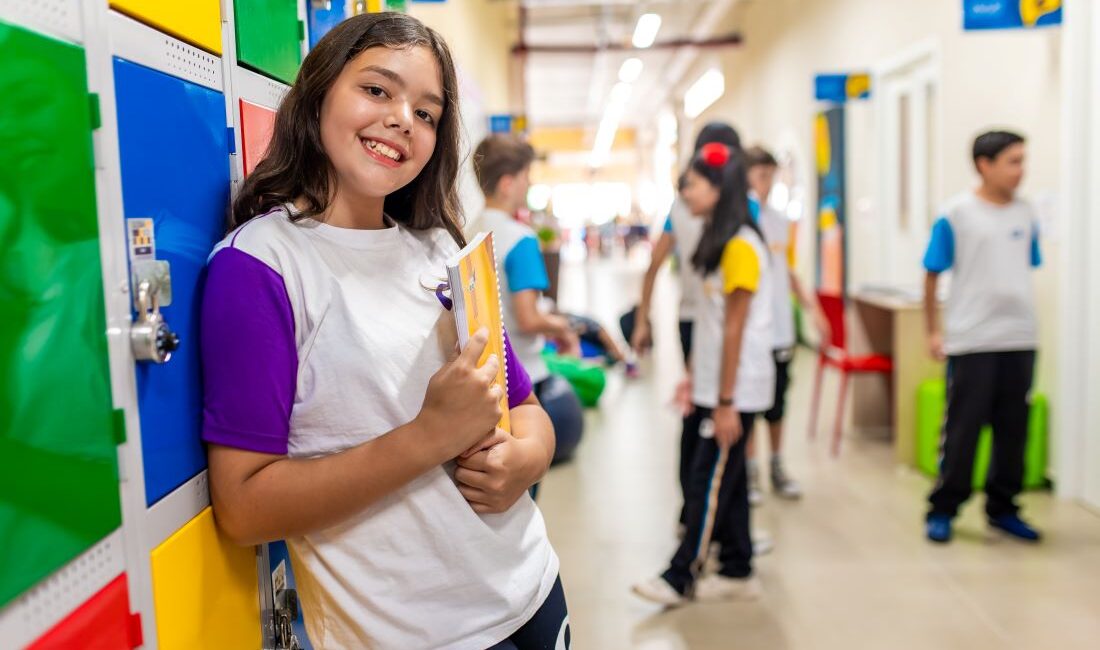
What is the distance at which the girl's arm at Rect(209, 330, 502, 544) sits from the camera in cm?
112

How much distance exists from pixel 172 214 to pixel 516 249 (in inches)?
74.6

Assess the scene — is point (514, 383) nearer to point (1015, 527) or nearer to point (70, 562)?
point (70, 562)

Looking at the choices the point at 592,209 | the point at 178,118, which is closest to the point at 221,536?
the point at 178,118

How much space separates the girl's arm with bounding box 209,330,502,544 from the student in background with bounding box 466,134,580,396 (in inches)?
69.9

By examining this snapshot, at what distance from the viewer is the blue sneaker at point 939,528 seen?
149 inches

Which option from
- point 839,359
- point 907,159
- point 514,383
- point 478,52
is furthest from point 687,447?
point 478,52

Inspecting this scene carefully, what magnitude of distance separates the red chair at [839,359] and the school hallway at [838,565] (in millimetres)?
199

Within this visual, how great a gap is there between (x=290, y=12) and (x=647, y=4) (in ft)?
37.8

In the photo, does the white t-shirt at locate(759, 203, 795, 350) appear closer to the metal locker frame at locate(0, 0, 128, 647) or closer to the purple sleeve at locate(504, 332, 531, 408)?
the purple sleeve at locate(504, 332, 531, 408)

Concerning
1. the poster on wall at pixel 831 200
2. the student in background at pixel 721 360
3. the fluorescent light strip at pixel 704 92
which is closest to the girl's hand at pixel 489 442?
the student in background at pixel 721 360

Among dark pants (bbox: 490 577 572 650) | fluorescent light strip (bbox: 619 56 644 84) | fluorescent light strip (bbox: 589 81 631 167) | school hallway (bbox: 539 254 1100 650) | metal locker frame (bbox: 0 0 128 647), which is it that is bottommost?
school hallway (bbox: 539 254 1100 650)

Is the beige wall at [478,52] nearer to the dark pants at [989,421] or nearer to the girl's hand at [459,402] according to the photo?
the dark pants at [989,421]

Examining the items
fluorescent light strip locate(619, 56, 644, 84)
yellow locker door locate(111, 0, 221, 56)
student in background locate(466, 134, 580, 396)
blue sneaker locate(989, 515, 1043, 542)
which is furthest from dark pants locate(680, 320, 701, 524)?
fluorescent light strip locate(619, 56, 644, 84)

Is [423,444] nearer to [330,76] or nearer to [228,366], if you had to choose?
[228,366]
